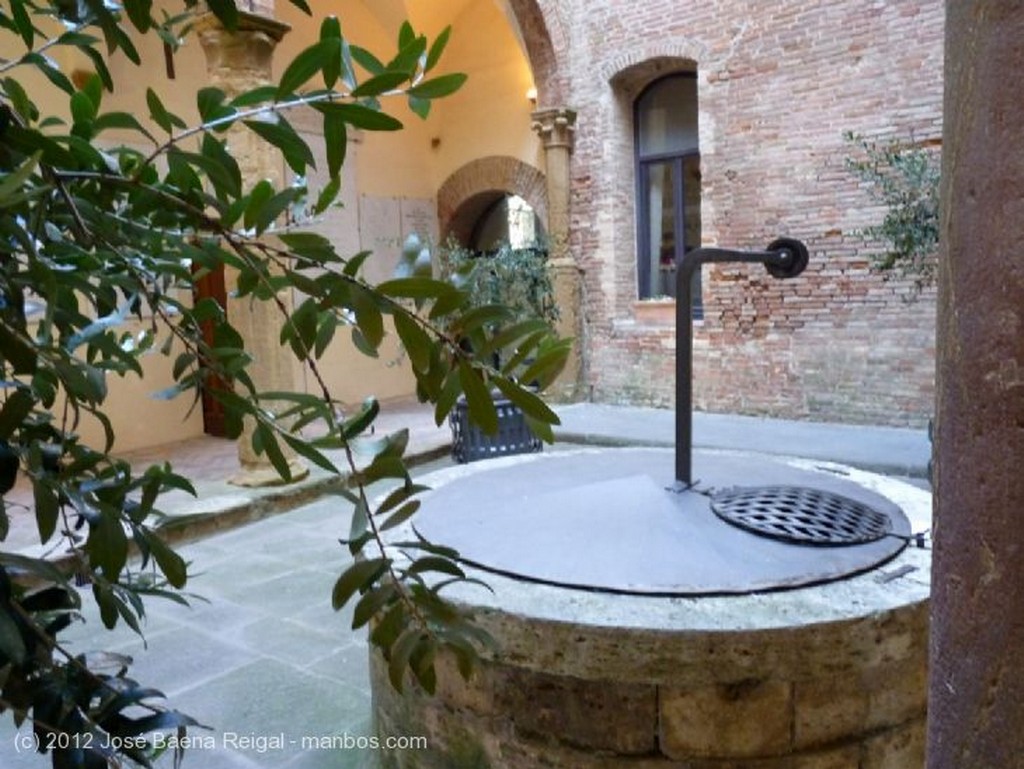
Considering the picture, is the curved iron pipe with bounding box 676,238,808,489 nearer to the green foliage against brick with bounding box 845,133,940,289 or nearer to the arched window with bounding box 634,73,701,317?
the green foliage against brick with bounding box 845,133,940,289

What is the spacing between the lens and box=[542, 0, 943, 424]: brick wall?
7.20 meters

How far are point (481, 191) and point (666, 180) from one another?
99.7 inches

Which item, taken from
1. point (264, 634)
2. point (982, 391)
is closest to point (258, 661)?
point (264, 634)

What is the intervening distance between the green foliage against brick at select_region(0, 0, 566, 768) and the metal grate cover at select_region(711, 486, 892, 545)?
157 centimetres

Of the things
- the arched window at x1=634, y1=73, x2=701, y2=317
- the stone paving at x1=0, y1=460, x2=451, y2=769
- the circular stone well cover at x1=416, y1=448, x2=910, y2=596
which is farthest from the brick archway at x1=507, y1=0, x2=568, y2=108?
the circular stone well cover at x1=416, y1=448, x2=910, y2=596

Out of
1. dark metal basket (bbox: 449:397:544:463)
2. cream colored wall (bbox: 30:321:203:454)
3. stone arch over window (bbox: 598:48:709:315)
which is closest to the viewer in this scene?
Result: dark metal basket (bbox: 449:397:544:463)

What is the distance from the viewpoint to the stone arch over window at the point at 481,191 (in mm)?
9898

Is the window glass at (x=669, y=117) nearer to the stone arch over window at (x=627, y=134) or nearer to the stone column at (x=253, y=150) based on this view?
the stone arch over window at (x=627, y=134)

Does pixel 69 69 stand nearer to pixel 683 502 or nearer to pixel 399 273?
pixel 683 502

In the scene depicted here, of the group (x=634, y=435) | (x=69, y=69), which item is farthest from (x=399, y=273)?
(x=69, y=69)

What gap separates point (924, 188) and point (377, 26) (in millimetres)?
6800

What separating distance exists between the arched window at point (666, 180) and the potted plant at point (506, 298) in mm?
1232

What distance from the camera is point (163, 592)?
40.4 inches

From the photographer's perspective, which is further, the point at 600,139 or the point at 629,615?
the point at 600,139
